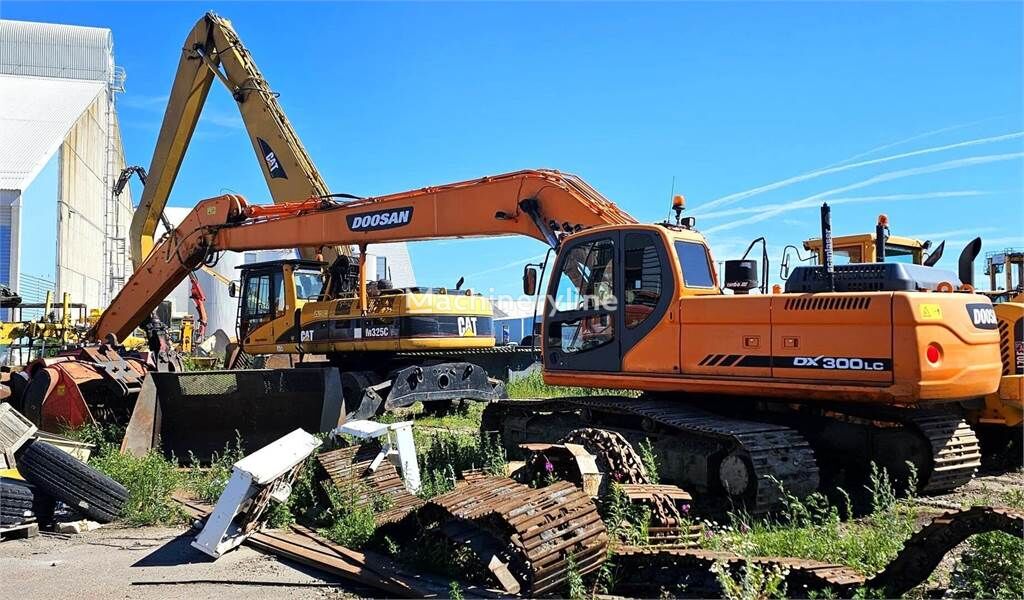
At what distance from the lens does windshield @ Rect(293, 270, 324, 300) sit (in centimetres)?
1337

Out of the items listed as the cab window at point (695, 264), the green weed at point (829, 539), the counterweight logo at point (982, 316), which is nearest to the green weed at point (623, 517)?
the green weed at point (829, 539)

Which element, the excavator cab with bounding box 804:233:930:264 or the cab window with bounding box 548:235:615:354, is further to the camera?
the excavator cab with bounding box 804:233:930:264

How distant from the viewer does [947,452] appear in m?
6.48

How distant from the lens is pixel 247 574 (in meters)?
5.06

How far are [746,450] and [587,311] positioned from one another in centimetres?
211

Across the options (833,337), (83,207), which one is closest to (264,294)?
(833,337)

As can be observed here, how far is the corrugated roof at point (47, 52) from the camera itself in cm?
4284

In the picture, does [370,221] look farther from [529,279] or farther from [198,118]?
[198,118]

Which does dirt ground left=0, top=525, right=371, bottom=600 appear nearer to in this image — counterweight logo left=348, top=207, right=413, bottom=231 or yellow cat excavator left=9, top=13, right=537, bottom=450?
yellow cat excavator left=9, top=13, right=537, bottom=450

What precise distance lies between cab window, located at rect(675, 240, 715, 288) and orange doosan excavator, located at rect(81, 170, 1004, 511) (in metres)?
0.01

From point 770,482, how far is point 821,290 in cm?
163

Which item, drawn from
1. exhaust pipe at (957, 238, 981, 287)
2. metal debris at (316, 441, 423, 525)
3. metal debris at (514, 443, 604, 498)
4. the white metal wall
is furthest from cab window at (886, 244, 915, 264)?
the white metal wall

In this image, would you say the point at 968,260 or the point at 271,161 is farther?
the point at 271,161

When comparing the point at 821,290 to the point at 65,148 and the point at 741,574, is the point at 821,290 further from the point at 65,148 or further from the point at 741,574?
the point at 65,148
